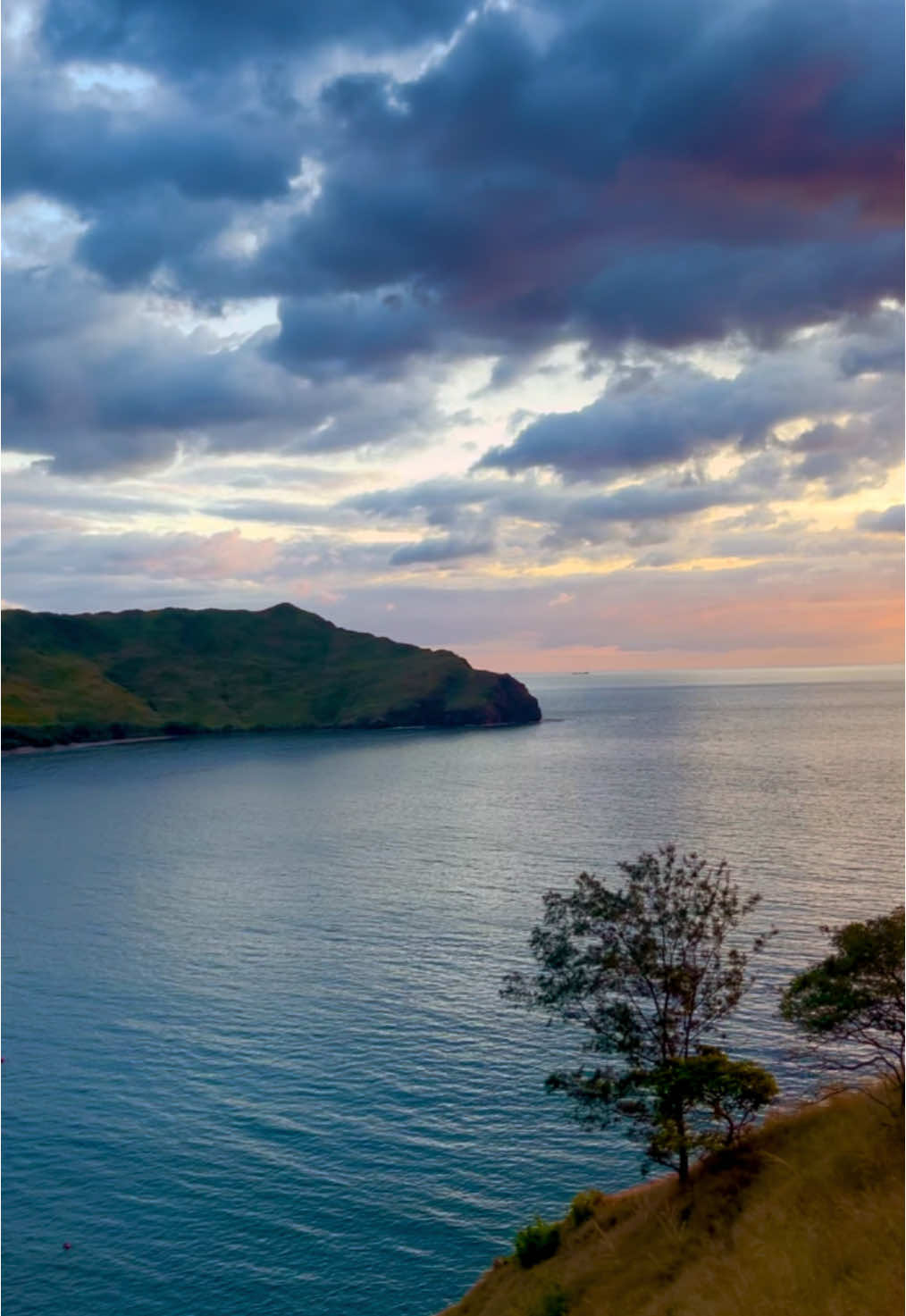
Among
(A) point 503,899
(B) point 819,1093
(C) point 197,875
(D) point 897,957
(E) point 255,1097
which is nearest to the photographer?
(D) point 897,957

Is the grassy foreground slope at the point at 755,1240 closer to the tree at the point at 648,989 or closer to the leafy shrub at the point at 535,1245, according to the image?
the leafy shrub at the point at 535,1245

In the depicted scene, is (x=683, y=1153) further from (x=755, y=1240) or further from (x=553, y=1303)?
(x=755, y=1240)

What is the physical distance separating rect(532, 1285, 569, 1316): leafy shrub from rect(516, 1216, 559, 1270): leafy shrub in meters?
4.04

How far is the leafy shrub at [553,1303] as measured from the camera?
37438 mm

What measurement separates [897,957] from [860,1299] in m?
14.0

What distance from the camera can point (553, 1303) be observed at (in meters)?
37.9

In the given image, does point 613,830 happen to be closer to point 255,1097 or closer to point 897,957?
point 255,1097

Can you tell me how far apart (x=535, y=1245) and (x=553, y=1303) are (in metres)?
5.16

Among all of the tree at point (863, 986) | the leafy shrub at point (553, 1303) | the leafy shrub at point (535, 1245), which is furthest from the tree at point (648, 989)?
the leafy shrub at point (553, 1303)

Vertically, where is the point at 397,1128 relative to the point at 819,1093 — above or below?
below

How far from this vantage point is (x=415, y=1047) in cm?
6875

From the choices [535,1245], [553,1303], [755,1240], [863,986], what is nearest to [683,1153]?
[535,1245]

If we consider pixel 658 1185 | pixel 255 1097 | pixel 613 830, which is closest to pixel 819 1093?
pixel 658 1185

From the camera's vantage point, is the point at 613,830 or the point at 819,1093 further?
the point at 613,830
